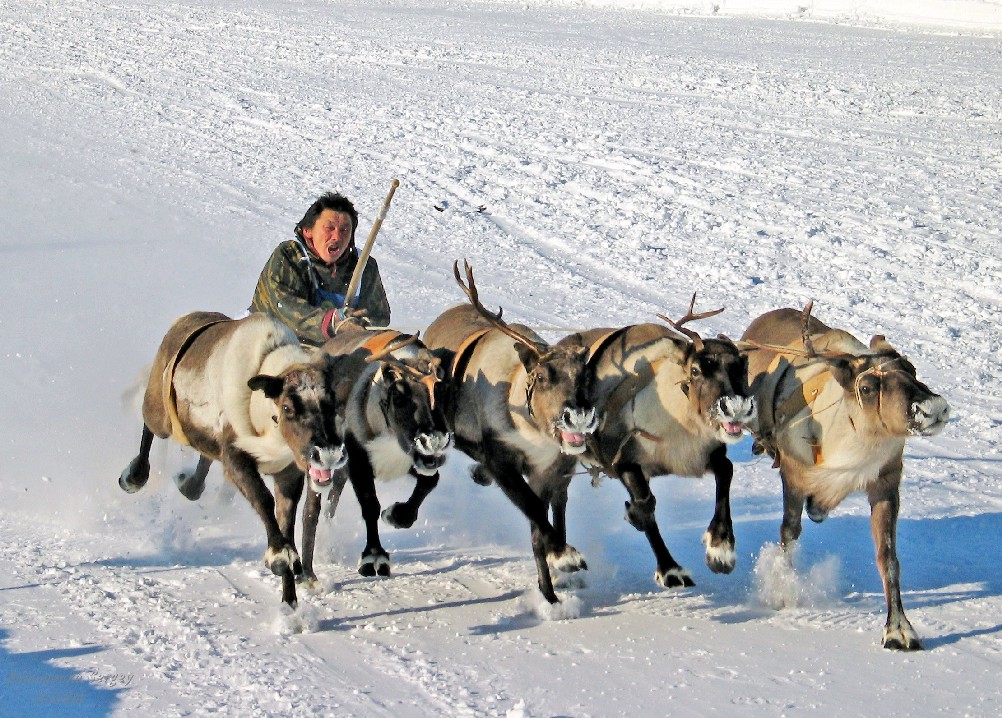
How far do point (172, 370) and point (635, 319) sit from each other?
20.9 ft

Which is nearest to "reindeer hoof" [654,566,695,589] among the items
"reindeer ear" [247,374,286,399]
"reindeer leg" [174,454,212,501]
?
"reindeer ear" [247,374,286,399]

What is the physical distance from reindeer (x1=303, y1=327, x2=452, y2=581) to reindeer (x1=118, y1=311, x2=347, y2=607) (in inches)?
13.8

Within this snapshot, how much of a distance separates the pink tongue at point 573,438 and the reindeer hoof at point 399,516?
59.8 inches

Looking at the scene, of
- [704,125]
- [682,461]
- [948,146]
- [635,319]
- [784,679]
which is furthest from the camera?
[704,125]

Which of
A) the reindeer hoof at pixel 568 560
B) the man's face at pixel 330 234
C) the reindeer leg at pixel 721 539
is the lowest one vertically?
the reindeer hoof at pixel 568 560

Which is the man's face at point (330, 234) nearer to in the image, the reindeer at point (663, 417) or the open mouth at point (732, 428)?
the reindeer at point (663, 417)

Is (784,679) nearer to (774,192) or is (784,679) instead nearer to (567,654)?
(567,654)

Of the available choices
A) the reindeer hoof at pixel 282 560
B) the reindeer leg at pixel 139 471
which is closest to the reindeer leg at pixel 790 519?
the reindeer hoof at pixel 282 560

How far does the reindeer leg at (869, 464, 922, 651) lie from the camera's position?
650cm

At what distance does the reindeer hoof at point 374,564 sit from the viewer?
24.4 ft

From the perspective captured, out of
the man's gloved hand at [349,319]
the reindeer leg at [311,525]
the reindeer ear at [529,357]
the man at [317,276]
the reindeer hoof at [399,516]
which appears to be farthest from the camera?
the man at [317,276]

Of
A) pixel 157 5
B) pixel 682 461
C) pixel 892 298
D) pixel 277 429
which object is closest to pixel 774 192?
pixel 892 298

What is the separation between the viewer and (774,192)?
1642cm

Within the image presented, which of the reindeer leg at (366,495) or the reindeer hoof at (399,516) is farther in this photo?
the reindeer hoof at (399,516)
